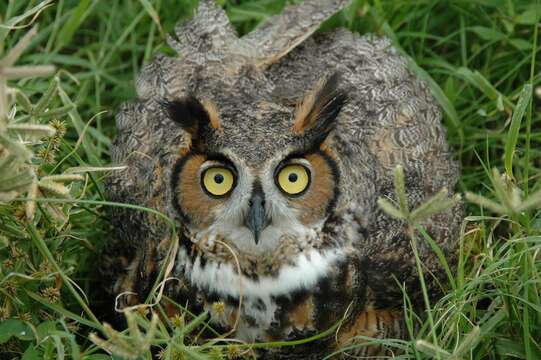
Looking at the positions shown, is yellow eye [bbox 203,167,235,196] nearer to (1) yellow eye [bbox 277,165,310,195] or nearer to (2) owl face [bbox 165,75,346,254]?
(2) owl face [bbox 165,75,346,254]

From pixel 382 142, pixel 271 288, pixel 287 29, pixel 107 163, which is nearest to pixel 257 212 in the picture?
pixel 271 288

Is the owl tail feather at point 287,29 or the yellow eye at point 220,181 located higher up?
the owl tail feather at point 287,29

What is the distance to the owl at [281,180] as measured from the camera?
8.60ft

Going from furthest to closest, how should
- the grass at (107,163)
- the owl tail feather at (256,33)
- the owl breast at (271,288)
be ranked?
the owl tail feather at (256,33) < the owl breast at (271,288) < the grass at (107,163)

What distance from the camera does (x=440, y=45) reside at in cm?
410

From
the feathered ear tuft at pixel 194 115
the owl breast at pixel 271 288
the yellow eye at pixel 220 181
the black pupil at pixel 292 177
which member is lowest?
the owl breast at pixel 271 288

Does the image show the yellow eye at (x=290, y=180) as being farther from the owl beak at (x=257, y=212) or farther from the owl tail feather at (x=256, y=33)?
the owl tail feather at (x=256, y=33)

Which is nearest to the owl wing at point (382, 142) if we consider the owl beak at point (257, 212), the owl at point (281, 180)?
the owl at point (281, 180)

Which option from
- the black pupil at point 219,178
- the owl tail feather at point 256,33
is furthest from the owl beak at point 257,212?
the owl tail feather at point 256,33

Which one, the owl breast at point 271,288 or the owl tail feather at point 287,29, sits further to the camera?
the owl tail feather at point 287,29

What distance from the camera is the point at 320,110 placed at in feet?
8.90

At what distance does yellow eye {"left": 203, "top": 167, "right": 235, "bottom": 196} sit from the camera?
8.48 ft

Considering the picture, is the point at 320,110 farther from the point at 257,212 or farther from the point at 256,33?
the point at 256,33

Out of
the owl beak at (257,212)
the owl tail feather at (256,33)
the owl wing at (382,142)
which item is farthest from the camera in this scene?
the owl tail feather at (256,33)
